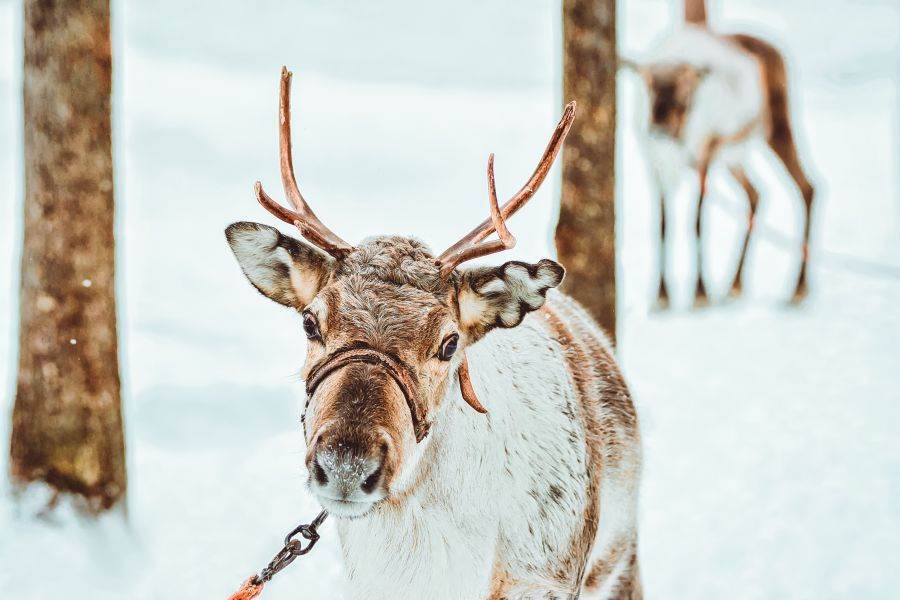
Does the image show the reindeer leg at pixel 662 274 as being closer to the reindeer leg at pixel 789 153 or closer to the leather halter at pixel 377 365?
the reindeer leg at pixel 789 153

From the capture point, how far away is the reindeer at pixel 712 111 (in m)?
9.77

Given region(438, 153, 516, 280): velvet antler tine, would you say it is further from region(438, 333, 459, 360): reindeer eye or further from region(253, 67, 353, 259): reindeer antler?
region(253, 67, 353, 259): reindeer antler

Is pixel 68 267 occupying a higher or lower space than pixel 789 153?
lower

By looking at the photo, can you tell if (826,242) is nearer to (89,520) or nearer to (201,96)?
(201,96)

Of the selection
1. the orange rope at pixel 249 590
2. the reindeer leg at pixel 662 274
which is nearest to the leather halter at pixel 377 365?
the orange rope at pixel 249 590

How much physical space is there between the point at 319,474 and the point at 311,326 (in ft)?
1.68

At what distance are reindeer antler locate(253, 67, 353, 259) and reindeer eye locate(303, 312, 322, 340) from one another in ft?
0.66

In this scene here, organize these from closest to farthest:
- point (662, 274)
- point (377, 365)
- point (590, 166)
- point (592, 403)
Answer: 1. point (377, 365)
2. point (592, 403)
3. point (590, 166)
4. point (662, 274)

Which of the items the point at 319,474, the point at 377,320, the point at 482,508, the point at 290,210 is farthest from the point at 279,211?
the point at 482,508

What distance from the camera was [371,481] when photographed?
95.7 inches

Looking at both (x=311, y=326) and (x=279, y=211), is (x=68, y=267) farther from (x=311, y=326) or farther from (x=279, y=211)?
(x=311, y=326)

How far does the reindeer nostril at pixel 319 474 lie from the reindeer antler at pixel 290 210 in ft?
2.26

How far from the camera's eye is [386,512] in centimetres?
297

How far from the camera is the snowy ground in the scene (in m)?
5.09
